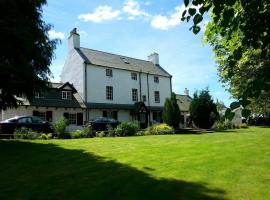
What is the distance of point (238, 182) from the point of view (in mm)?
7973

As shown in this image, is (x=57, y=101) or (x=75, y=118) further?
(x=75, y=118)

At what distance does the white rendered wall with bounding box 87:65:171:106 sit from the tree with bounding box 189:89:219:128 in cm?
933

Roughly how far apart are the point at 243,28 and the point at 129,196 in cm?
429

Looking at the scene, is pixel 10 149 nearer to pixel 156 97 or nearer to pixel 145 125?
pixel 145 125

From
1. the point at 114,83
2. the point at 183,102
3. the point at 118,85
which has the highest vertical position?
the point at 114,83

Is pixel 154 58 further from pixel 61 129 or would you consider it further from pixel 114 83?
pixel 61 129

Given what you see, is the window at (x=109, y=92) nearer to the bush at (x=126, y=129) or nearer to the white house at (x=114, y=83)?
the white house at (x=114, y=83)

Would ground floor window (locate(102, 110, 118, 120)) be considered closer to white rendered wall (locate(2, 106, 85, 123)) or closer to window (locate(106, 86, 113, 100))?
window (locate(106, 86, 113, 100))

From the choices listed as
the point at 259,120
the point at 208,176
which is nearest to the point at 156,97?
the point at 259,120

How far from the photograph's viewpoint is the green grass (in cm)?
728

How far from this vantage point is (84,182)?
8.26 metres

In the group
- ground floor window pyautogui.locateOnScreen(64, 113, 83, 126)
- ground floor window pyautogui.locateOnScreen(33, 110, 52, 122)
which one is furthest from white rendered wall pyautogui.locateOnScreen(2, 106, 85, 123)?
ground floor window pyautogui.locateOnScreen(64, 113, 83, 126)

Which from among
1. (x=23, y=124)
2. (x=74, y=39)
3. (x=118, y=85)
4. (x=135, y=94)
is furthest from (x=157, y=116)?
(x=23, y=124)

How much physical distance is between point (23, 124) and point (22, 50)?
1250 centimetres
